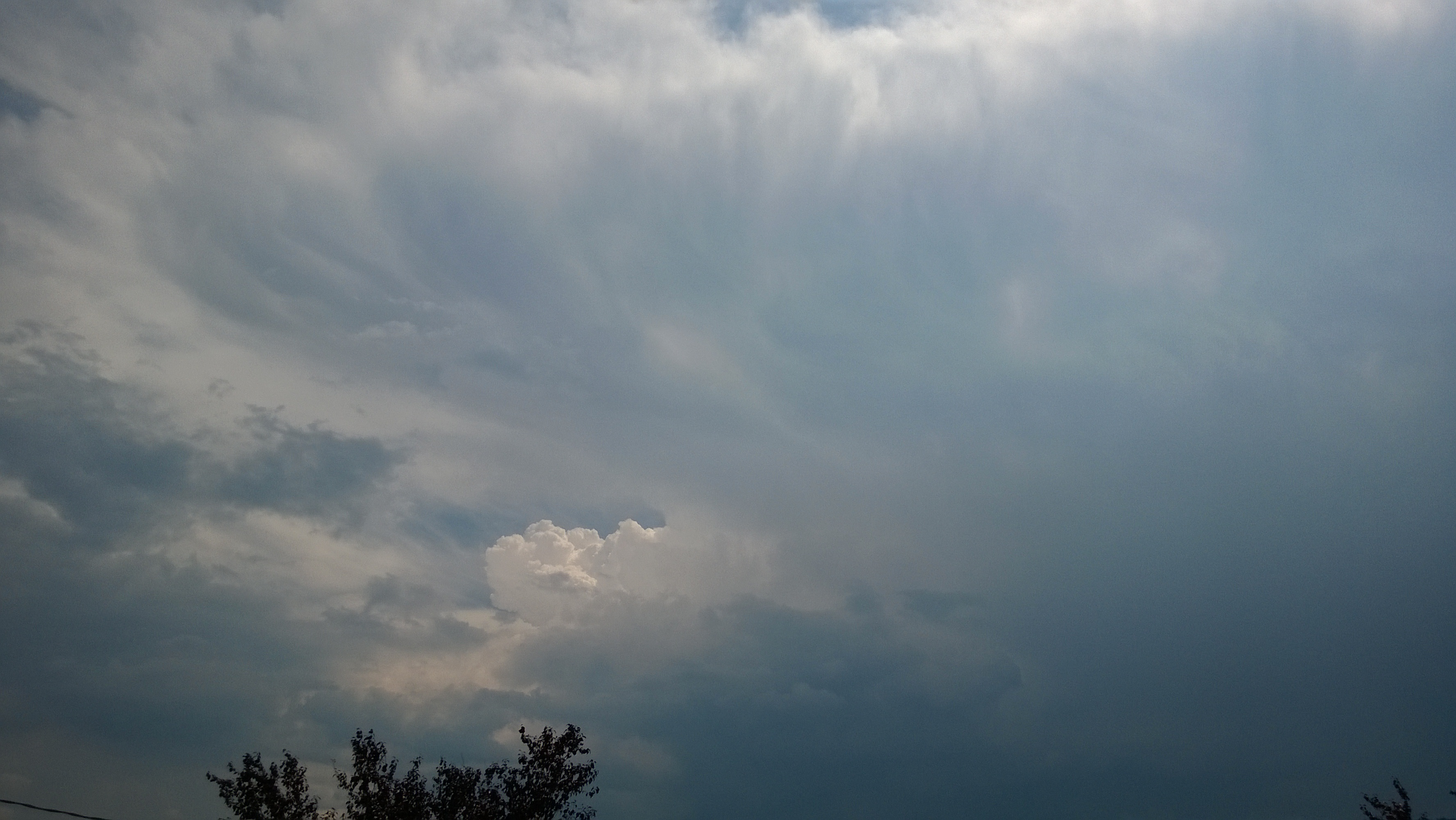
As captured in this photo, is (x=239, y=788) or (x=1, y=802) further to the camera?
(x=239, y=788)

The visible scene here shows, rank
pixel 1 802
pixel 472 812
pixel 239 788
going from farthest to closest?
pixel 239 788 < pixel 472 812 < pixel 1 802

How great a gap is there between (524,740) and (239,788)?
44.9ft

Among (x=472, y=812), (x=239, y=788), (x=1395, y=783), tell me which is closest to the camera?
(x=472, y=812)

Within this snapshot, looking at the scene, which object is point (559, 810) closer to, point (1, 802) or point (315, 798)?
point (315, 798)

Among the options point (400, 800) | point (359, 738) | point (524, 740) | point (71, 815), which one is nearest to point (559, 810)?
point (524, 740)

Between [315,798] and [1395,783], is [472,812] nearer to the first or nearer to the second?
[315,798]

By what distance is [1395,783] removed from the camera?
48188mm

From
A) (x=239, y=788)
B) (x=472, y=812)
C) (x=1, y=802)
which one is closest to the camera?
(x=1, y=802)

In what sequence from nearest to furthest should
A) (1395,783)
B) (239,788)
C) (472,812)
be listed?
(472,812)
(239,788)
(1395,783)

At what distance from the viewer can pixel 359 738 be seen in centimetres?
4078

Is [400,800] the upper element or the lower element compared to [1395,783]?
lower

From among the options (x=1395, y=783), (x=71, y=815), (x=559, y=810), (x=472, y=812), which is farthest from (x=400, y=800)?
(x=1395, y=783)

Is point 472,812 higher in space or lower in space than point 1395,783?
lower

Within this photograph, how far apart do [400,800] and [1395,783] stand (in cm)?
5207
